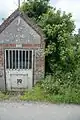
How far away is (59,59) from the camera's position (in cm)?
1331

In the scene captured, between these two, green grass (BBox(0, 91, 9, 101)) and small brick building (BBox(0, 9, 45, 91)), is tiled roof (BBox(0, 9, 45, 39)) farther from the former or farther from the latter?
green grass (BBox(0, 91, 9, 101))

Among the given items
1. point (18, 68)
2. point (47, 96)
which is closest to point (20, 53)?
point (18, 68)

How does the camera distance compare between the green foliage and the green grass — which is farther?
the green foliage

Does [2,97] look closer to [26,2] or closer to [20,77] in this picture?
[20,77]

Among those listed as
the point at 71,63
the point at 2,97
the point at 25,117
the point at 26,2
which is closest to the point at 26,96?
the point at 2,97

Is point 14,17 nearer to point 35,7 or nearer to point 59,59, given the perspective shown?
point 35,7

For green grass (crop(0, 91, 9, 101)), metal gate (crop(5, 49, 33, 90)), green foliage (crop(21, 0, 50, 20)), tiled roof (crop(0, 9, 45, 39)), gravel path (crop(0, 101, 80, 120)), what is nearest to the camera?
gravel path (crop(0, 101, 80, 120))

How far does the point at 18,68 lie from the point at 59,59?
2.14 metres

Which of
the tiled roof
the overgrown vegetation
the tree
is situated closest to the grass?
the overgrown vegetation

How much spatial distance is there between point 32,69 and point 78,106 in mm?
3382

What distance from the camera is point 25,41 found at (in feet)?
41.6

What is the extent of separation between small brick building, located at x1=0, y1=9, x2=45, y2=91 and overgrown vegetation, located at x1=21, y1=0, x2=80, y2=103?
1.80 feet

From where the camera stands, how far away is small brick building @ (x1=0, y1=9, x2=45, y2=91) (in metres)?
12.6

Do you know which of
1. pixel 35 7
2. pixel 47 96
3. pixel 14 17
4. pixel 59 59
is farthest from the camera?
pixel 35 7
